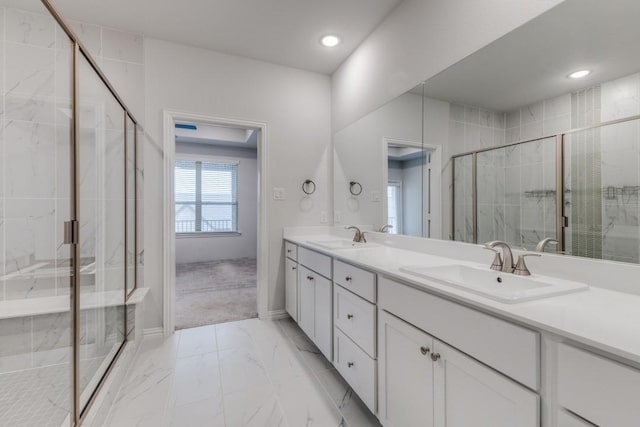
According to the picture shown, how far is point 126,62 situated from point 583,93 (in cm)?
306

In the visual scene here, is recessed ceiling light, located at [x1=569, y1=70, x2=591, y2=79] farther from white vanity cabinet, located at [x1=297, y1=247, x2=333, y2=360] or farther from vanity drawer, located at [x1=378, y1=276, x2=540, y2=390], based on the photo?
white vanity cabinet, located at [x1=297, y1=247, x2=333, y2=360]

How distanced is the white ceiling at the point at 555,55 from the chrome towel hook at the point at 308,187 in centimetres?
172

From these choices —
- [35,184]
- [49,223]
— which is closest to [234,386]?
[49,223]

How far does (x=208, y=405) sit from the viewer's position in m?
1.61

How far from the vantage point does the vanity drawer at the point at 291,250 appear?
8.43ft

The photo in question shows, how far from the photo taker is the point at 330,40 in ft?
8.15

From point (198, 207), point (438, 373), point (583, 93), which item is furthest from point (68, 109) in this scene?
point (198, 207)

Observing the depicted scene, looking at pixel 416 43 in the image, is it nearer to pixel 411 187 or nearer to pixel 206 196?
pixel 411 187

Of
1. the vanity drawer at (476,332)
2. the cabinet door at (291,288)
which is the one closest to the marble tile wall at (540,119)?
the vanity drawer at (476,332)

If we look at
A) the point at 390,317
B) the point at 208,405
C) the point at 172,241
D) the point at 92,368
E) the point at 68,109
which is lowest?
the point at 208,405

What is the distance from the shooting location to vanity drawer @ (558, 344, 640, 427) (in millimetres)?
575

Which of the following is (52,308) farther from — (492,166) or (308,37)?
(308,37)

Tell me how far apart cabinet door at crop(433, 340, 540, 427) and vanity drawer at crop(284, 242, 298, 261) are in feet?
5.44

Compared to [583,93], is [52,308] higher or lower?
lower
